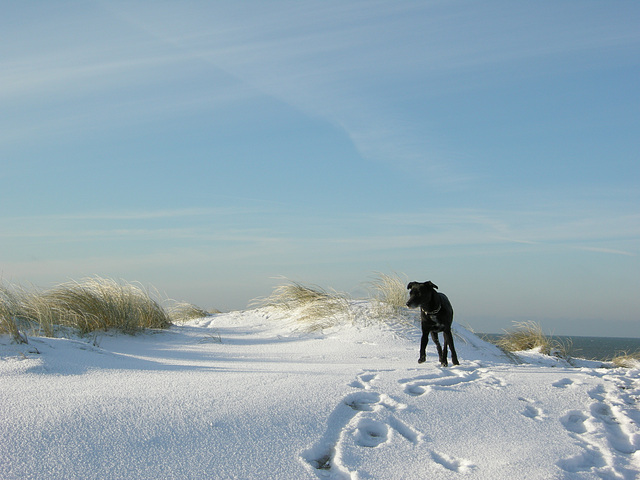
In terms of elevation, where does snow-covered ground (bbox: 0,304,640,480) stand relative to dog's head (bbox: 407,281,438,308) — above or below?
below

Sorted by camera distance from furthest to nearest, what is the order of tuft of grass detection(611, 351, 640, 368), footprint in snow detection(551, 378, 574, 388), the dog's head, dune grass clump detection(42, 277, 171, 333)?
tuft of grass detection(611, 351, 640, 368), dune grass clump detection(42, 277, 171, 333), the dog's head, footprint in snow detection(551, 378, 574, 388)

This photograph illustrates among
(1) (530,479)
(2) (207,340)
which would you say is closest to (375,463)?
(1) (530,479)

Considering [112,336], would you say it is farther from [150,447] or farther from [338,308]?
[150,447]

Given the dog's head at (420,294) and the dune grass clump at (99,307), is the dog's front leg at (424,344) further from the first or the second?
the dune grass clump at (99,307)

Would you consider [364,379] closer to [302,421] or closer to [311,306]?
[302,421]

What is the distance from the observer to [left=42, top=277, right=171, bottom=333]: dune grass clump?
635 centimetres

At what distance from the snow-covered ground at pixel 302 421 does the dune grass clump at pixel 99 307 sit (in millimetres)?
2317

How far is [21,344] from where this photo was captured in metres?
3.83

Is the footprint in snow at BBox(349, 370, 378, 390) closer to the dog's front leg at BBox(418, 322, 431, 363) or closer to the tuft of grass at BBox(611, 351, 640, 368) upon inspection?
the dog's front leg at BBox(418, 322, 431, 363)

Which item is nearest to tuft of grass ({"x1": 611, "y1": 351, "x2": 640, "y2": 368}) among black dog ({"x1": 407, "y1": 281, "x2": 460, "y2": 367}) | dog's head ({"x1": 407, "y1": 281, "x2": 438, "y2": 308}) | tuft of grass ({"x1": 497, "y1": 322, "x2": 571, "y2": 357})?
tuft of grass ({"x1": 497, "y1": 322, "x2": 571, "y2": 357})

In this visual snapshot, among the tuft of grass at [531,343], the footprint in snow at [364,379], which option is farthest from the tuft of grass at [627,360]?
the footprint in snow at [364,379]

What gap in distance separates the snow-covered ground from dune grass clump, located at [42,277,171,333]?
2.32 meters

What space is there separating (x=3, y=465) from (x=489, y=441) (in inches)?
89.0

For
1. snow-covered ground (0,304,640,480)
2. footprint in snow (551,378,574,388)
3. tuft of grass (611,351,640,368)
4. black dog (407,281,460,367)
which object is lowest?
tuft of grass (611,351,640,368)
